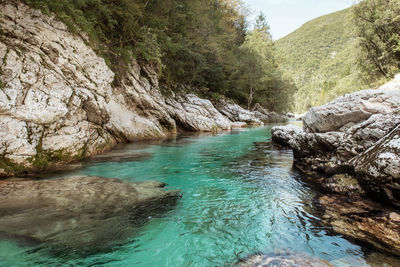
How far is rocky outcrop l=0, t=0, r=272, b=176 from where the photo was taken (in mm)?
4641

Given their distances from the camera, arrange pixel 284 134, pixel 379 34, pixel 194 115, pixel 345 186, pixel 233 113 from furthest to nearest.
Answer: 1. pixel 233 113
2. pixel 379 34
3. pixel 194 115
4. pixel 284 134
5. pixel 345 186

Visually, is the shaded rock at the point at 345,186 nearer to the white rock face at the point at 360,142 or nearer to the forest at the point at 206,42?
the white rock face at the point at 360,142

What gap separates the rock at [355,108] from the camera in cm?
553

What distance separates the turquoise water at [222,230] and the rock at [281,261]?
0.09m

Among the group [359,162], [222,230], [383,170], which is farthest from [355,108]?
[222,230]

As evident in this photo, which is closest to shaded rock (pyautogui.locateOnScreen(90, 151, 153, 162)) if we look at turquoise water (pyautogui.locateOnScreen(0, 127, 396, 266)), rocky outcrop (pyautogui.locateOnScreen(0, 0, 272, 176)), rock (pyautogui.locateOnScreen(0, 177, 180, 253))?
rocky outcrop (pyautogui.locateOnScreen(0, 0, 272, 176))

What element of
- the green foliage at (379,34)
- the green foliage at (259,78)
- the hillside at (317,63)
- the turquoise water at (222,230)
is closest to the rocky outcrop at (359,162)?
the turquoise water at (222,230)

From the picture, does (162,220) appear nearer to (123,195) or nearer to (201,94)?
(123,195)

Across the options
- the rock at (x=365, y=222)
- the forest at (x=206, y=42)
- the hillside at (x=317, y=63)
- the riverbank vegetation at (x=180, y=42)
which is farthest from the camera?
the hillside at (x=317, y=63)

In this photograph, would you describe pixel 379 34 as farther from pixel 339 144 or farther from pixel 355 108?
pixel 339 144

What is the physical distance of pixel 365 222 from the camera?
2912mm

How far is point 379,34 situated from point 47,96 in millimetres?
33742

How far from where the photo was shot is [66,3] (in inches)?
282

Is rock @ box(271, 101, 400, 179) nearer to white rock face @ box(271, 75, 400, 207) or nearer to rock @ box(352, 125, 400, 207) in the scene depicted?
white rock face @ box(271, 75, 400, 207)
